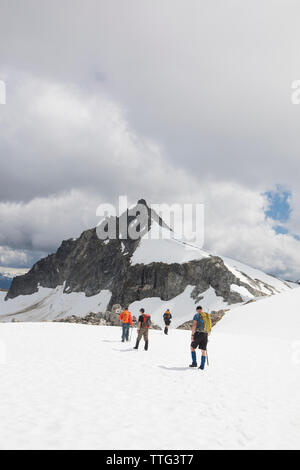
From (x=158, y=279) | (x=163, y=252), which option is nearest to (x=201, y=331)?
(x=158, y=279)

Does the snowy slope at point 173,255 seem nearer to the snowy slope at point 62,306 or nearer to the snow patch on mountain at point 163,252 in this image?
the snow patch on mountain at point 163,252

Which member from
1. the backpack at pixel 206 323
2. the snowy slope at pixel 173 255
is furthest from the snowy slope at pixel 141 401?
the snowy slope at pixel 173 255

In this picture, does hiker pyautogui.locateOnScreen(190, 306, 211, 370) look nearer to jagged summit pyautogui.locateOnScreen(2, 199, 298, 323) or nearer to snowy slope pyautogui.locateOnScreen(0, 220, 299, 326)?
snowy slope pyautogui.locateOnScreen(0, 220, 299, 326)

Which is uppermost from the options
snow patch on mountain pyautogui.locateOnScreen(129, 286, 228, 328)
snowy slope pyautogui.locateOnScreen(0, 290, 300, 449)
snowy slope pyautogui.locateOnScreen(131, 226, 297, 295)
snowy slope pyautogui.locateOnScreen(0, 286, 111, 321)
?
snowy slope pyautogui.locateOnScreen(131, 226, 297, 295)

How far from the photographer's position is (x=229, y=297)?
287ft

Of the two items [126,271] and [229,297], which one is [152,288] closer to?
[126,271]

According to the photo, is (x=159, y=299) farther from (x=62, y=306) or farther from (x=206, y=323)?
(x=206, y=323)

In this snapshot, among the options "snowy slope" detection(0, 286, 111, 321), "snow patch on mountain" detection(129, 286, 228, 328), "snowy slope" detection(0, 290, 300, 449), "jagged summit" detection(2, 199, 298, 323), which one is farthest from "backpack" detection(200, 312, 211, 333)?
"snowy slope" detection(0, 286, 111, 321)

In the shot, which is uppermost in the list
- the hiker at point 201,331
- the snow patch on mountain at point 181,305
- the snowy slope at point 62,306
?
the hiker at point 201,331

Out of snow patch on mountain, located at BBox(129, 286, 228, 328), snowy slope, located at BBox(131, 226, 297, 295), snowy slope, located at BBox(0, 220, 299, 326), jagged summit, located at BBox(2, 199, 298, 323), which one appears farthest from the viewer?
snowy slope, located at BBox(131, 226, 297, 295)

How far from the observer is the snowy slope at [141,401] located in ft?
18.2

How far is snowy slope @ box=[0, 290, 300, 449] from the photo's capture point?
18.2ft

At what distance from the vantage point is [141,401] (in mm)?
7453
